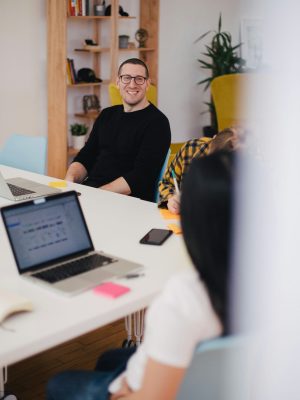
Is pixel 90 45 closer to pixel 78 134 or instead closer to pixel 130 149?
pixel 78 134

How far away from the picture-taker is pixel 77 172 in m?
3.67

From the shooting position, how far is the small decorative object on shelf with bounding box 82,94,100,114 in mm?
5645

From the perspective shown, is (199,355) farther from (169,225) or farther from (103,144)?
(103,144)

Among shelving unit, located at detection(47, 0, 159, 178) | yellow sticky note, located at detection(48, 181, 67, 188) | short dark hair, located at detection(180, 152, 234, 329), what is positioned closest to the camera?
short dark hair, located at detection(180, 152, 234, 329)

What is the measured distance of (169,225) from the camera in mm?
2377

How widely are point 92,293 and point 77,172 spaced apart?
6.53 feet

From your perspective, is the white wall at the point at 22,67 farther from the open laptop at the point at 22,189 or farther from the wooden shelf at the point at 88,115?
the open laptop at the point at 22,189

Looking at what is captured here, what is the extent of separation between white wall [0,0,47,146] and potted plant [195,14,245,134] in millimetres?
1860

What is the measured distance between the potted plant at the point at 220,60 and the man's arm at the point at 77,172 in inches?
118

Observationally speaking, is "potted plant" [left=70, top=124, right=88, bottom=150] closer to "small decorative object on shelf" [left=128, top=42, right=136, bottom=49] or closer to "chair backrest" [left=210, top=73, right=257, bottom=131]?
"small decorative object on shelf" [left=128, top=42, right=136, bottom=49]

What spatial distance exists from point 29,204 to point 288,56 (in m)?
5.31

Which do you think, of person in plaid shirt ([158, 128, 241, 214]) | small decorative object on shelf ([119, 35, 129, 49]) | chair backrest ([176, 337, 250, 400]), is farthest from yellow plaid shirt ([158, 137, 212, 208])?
small decorative object on shelf ([119, 35, 129, 49])

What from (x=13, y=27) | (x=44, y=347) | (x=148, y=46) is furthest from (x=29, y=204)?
(x=148, y=46)

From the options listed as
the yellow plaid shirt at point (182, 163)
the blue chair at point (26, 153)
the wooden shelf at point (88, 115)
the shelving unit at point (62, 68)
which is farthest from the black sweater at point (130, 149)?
the wooden shelf at point (88, 115)
